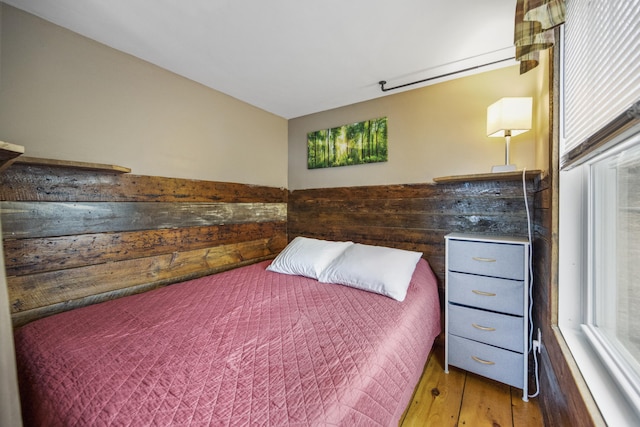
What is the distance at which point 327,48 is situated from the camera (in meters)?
1.64

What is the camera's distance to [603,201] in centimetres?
90

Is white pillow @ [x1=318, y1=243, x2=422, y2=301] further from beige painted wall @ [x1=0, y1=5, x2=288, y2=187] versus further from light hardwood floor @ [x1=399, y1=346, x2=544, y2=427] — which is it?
beige painted wall @ [x1=0, y1=5, x2=288, y2=187]

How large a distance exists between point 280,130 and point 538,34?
91.1 inches

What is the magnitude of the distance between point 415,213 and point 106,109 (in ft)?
7.92

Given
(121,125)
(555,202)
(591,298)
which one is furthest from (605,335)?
(121,125)

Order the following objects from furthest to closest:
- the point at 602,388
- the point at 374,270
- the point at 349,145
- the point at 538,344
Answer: the point at 349,145 → the point at 374,270 → the point at 538,344 → the point at 602,388

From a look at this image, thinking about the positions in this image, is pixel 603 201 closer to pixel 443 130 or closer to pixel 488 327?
pixel 488 327

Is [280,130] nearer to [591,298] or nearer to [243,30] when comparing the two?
[243,30]

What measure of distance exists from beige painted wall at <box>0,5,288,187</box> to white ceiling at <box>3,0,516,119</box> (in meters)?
0.11

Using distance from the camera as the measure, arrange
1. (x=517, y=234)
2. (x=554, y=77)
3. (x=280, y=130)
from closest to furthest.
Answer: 1. (x=554, y=77)
2. (x=517, y=234)
3. (x=280, y=130)

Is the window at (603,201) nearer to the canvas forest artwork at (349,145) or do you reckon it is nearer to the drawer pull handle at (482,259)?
the drawer pull handle at (482,259)

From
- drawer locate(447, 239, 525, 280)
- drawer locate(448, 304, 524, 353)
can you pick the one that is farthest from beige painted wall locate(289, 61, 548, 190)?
drawer locate(448, 304, 524, 353)

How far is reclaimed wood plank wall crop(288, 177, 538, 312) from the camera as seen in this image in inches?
71.6

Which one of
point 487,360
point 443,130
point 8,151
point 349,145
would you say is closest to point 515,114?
point 443,130
